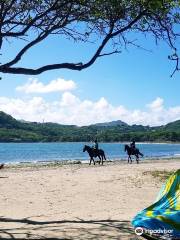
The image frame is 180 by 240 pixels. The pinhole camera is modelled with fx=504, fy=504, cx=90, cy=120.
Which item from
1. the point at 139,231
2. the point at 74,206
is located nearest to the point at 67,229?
the point at 74,206

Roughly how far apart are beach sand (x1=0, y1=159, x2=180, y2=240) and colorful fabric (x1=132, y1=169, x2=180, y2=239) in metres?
2.47

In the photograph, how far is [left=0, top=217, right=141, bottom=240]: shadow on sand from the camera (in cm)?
1063

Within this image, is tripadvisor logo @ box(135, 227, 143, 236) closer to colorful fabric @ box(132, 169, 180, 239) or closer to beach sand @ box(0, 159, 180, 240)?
colorful fabric @ box(132, 169, 180, 239)

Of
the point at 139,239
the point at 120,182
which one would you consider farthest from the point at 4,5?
the point at 120,182

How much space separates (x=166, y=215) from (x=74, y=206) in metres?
8.24

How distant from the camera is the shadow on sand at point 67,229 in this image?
10.6 metres

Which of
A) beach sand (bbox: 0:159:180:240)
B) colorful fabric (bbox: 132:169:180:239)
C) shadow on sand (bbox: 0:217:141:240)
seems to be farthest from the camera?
beach sand (bbox: 0:159:180:240)

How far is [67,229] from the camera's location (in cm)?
1146

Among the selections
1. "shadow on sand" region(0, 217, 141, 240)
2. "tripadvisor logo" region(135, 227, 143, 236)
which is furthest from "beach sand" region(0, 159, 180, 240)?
"tripadvisor logo" region(135, 227, 143, 236)

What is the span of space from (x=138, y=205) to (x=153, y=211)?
7.78m

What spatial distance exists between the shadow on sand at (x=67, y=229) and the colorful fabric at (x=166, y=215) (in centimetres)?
245

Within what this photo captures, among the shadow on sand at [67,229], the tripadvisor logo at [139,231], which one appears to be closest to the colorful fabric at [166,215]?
the tripadvisor logo at [139,231]

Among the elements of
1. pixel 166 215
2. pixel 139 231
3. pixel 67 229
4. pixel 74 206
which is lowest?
pixel 67 229

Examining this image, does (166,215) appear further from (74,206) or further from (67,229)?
(74,206)
